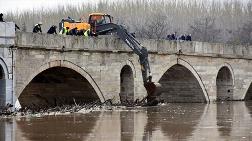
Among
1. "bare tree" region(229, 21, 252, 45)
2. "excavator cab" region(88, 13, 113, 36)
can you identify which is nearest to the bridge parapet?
"excavator cab" region(88, 13, 113, 36)

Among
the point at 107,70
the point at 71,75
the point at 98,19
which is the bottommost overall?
the point at 71,75

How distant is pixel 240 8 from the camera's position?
269ft

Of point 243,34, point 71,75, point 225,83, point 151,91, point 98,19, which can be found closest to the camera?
point 71,75

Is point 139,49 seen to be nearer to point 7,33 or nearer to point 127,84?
point 127,84

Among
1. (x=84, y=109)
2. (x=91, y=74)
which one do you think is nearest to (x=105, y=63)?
(x=91, y=74)

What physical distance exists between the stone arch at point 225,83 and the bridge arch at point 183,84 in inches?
105

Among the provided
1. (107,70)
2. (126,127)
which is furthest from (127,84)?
(126,127)

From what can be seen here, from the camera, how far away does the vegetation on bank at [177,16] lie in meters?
73.4

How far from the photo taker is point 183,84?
34906mm

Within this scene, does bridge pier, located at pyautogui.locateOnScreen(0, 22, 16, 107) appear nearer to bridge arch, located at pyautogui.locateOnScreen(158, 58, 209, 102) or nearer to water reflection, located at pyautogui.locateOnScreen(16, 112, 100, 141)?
water reflection, located at pyautogui.locateOnScreen(16, 112, 100, 141)

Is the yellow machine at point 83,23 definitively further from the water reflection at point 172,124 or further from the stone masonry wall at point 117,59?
the water reflection at point 172,124

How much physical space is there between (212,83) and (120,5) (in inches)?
1848

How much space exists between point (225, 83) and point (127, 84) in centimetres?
1037

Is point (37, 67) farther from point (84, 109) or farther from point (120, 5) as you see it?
point (120, 5)
